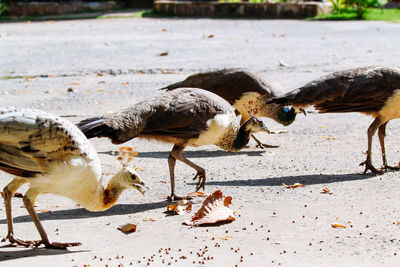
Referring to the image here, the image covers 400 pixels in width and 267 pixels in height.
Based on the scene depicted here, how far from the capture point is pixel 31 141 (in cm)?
Result: 406

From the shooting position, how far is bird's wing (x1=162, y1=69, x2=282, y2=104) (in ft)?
23.7

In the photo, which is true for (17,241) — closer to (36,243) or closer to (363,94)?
(36,243)

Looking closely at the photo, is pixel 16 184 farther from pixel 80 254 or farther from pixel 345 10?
pixel 345 10

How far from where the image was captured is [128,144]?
7.24m

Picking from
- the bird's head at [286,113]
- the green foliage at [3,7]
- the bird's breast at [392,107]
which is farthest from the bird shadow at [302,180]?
the green foliage at [3,7]

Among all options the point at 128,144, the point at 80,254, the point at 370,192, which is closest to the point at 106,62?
the point at 128,144

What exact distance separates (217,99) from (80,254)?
7.15 ft

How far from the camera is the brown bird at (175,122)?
16.9 ft

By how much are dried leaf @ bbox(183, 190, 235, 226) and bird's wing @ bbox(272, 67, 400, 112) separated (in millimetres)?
1889

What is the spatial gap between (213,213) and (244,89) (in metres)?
2.73

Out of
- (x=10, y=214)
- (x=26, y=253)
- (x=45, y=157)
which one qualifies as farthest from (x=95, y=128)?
(x=26, y=253)

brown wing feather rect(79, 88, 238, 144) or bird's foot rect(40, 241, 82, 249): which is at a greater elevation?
brown wing feather rect(79, 88, 238, 144)

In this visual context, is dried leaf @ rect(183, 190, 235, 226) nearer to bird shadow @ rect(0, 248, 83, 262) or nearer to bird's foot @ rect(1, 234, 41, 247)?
bird shadow @ rect(0, 248, 83, 262)

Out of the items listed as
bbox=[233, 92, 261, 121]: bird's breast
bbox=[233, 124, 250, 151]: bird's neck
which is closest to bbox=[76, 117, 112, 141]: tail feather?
bbox=[233, 124, 250, 151]: bird's neck
